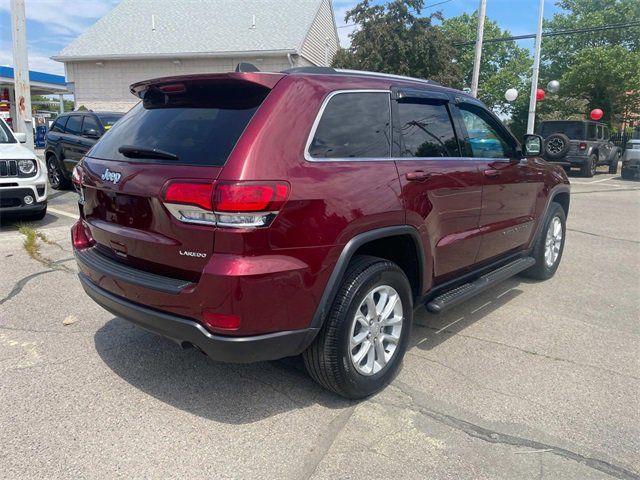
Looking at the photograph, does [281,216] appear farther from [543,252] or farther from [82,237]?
[543,252]

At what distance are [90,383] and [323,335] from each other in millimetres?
1510

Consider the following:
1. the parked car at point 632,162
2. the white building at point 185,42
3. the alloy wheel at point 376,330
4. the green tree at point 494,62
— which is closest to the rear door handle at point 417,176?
the alloy wheel at point 376,330

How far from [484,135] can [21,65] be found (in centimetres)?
929

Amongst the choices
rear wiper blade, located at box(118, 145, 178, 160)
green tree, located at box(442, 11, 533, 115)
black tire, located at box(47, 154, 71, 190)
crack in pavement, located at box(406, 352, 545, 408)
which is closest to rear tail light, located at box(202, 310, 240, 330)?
rear wiper blade, located at box(118, 145, 178, 160)

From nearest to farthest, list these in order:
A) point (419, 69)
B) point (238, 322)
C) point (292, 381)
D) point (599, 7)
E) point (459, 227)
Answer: point (238, 322)
point (292, 381)
point (459, 227)
point (419, 69)
point (599, 7)

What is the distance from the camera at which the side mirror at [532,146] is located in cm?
464

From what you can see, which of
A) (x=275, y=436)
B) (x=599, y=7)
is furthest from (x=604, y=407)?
(x=599, y=7)

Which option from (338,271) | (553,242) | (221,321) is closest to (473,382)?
(338,271)

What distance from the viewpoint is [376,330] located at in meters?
3.08

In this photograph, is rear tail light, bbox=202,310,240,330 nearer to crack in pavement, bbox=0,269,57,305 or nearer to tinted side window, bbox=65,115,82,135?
crack in pavement, bbox=0,269,57,305

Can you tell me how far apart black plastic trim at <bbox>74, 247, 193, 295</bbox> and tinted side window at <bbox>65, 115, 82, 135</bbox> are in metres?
8.46

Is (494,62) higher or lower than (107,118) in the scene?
higher

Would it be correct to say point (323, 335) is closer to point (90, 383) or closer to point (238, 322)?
point (238, 322)

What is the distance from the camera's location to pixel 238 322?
8.13 feet
